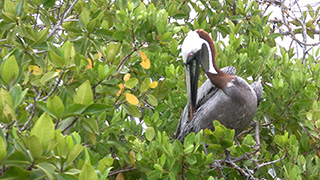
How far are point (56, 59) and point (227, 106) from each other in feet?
5.88

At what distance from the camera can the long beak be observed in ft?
14.2

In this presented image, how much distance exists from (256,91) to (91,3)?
2.07 metres

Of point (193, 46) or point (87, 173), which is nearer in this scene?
point (87, 173)

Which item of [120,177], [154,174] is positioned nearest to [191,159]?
[154,174]

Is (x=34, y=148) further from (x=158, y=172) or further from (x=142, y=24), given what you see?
(x=142, y=24)

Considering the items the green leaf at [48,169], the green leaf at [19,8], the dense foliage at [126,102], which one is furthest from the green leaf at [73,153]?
the green leaf at [19,8]

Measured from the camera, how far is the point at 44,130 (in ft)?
6.97

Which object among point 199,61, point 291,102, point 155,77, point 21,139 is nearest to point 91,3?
point 155,77

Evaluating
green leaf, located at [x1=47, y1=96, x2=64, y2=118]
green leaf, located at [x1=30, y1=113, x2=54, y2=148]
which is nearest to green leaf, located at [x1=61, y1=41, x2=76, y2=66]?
green leaf, located at [x1=47, y1=96, x2=64, y2=118]

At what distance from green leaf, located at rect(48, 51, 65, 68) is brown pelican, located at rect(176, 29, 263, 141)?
144 cm

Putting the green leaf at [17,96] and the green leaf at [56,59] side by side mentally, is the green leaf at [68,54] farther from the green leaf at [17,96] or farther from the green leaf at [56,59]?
the green leaf at [17,96]

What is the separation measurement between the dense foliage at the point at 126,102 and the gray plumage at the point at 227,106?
0.19 meters

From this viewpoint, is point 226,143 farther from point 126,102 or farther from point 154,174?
point 126,102

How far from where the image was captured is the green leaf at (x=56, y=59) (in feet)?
10.5
